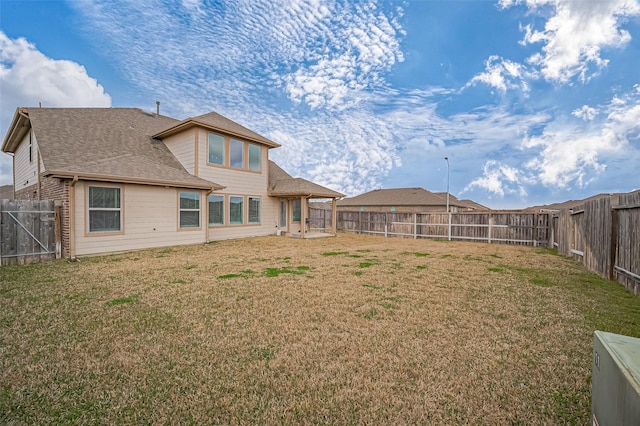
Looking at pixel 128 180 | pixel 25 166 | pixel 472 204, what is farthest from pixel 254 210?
pixel 472 204

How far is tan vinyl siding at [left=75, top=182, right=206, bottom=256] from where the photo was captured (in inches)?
371

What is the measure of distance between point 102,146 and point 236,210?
628 centimetres

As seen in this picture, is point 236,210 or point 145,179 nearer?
point 145,179

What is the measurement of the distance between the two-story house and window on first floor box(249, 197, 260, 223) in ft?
0.18

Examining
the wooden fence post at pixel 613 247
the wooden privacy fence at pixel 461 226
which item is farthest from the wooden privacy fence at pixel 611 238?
the wooden privacy fence at pixel 461 226

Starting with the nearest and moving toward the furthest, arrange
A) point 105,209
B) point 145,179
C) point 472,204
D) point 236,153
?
point 105,209
point 145,179
point 236,153
point 472,204

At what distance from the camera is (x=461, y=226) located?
16.4 meters

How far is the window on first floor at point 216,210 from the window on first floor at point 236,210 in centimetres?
52

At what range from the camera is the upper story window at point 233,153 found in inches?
545

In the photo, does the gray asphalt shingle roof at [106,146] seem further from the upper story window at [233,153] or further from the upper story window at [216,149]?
the upper story window at [233,153]

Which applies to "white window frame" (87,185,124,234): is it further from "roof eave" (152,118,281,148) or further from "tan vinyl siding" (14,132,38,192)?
"tan vinyl siding" (14,132,38,192)

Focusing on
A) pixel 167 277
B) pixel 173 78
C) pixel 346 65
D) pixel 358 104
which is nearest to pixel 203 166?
pixel 173 78

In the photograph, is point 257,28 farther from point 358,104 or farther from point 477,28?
point 477,28

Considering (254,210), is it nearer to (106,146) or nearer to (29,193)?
(106,146)
